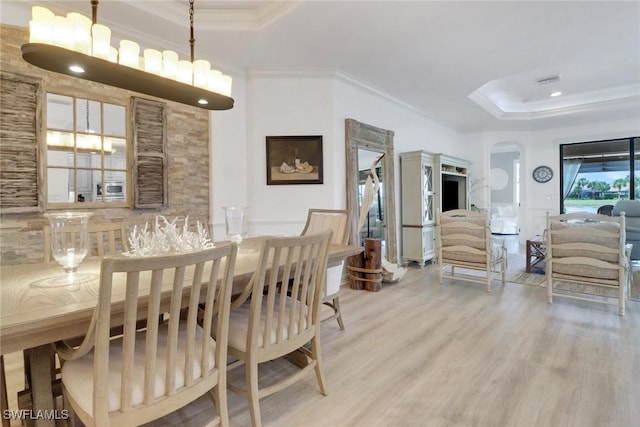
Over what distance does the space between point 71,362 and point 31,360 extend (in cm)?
14

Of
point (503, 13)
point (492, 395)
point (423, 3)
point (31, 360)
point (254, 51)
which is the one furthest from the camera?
point (254, 51)

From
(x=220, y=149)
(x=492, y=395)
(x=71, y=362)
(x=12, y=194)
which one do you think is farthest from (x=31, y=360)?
(x=220, y=149)

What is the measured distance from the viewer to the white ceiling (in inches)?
110

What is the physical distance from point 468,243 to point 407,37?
243cm

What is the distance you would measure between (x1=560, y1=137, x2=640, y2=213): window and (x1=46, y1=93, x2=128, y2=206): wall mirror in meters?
8.59

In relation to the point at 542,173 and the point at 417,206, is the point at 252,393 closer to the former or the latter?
the point at 417,206

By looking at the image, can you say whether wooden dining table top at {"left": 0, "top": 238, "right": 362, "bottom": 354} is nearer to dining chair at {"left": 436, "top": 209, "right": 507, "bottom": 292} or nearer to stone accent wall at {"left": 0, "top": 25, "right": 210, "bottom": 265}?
stone accent wall at {"left": 0, "top": 25, "right": 210, "bottom": 265}

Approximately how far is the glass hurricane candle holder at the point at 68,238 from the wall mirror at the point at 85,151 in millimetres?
1684

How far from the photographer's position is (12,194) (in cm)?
249

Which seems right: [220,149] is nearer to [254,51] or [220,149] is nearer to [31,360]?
[254,51]

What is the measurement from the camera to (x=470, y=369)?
2.12 m

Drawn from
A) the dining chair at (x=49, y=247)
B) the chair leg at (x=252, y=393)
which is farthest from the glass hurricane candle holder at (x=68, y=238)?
the chair leg at (x=252, y=393)

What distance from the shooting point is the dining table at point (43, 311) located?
1013mm

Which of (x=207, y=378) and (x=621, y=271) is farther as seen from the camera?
(x=621, y=271)
